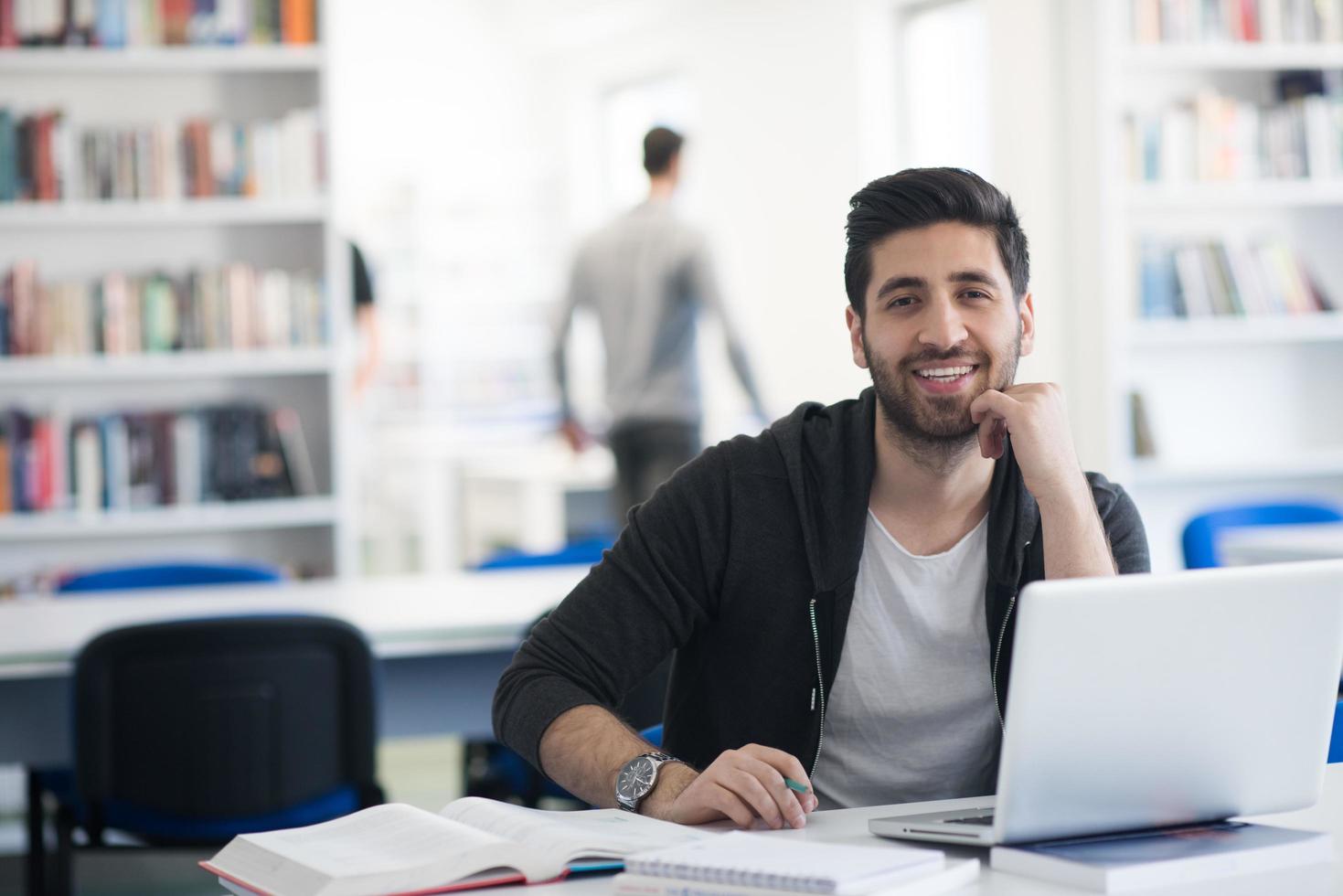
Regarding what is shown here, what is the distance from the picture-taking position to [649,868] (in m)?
1.16

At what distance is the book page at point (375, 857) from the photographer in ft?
3.92

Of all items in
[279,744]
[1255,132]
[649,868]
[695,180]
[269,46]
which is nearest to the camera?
[649,868]

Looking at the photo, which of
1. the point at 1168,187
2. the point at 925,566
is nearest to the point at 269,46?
the point at 1168,187

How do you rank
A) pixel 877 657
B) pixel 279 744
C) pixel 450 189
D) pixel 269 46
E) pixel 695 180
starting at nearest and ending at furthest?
pixel 877 657, pixel 279 744, pixel 269 46, pixel 695 180, pixel 450 189

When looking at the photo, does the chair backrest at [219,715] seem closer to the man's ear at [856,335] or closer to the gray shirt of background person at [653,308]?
the man's ear at [856,335]

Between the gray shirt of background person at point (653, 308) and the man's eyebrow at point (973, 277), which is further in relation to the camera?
the gray shirt of background person at point (653, 308)

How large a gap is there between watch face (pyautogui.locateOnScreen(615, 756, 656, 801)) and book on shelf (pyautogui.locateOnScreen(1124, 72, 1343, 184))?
3876 mm

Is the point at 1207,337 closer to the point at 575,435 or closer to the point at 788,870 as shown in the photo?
the point at 575,435

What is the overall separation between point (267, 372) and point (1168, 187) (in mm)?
2831

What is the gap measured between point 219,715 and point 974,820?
150cm

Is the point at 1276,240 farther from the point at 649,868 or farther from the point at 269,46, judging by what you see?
the point at 649,868

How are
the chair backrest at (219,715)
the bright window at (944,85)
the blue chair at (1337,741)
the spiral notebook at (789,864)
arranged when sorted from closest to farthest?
1. the spiral notebook at (789,864)
2. the blue chair at (1337,741)
3. the chair backrest at (219,715)
4. the bright window at (944,85)

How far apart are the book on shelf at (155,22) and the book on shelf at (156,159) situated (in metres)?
0.23

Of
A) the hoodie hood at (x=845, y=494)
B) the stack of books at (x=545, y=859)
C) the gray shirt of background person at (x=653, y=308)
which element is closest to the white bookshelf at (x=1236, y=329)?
the gray shirt of background person at (x=653, y=308)
